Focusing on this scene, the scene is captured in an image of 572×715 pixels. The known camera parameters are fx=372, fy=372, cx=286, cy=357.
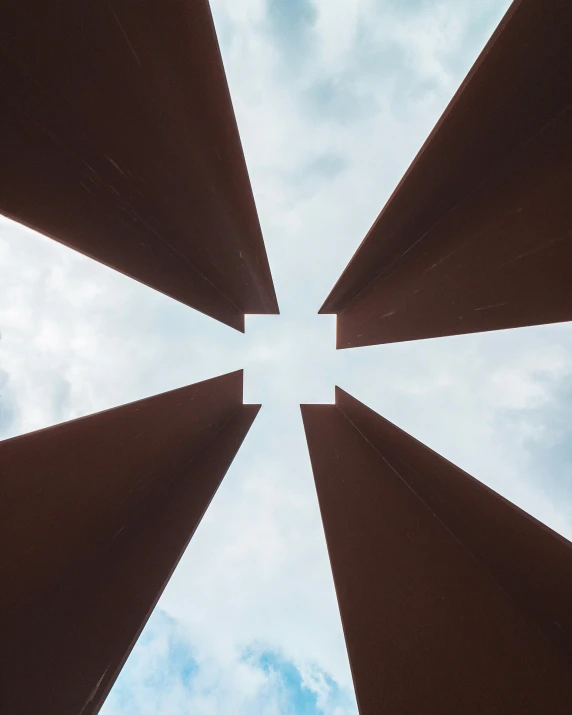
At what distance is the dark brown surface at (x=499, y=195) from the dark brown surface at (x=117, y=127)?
9.94 feet

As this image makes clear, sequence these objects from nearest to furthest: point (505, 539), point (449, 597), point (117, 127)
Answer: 1. point (505, 539)
2. point (449, 597)
3. point (117, 127)

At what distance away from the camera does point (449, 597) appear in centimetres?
448

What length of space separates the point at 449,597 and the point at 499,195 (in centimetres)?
513

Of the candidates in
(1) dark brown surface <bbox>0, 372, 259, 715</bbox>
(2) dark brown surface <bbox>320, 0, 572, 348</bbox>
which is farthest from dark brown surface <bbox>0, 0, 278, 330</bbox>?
(2) dark brown surface <bbox>320, 0, 572, 348</bbox>

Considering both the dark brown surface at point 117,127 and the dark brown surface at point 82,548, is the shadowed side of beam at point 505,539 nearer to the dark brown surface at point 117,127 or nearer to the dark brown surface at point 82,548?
the dark brown surface at point 82,548

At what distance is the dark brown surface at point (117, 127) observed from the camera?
143 inches

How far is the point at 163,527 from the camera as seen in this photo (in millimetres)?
6156

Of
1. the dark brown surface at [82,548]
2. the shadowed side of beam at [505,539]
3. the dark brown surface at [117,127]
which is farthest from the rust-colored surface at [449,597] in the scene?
the dark brown surface at [117,127]

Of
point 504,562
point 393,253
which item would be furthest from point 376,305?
point 504,562

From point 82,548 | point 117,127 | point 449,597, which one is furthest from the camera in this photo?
point 82,548

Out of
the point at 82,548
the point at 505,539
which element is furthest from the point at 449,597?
the point at 82,548

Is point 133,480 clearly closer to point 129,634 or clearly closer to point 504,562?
point 129,634

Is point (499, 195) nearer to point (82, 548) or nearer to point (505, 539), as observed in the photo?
point (505, 539)

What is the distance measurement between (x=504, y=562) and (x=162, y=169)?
6.86 m
